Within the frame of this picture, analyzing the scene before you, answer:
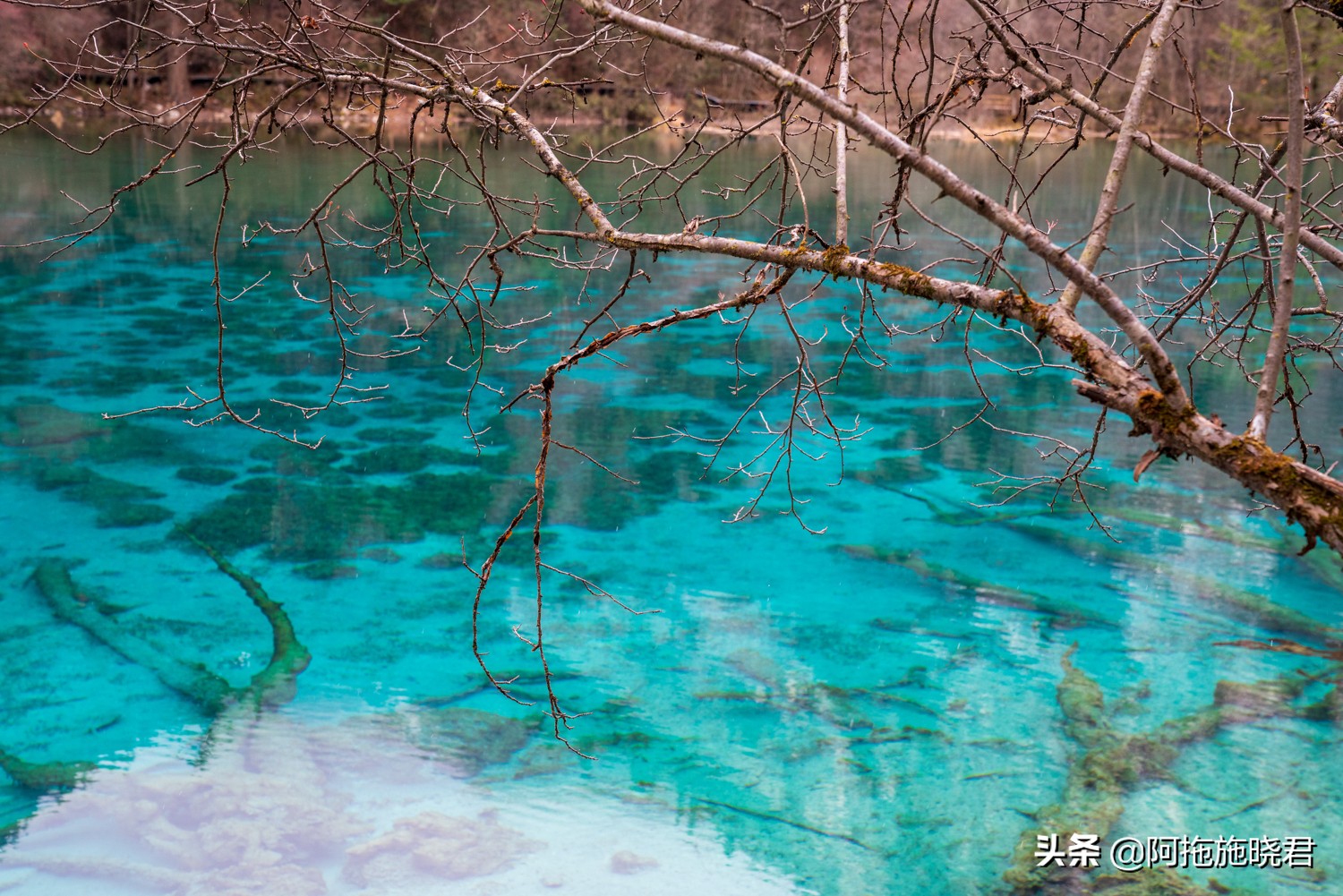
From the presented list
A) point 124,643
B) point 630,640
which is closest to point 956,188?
point 630,640

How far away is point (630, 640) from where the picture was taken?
6641mm

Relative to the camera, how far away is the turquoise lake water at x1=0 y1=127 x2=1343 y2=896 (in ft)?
15.9

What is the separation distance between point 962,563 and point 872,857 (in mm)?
3277

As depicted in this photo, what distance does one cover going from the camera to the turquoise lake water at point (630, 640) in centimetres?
484

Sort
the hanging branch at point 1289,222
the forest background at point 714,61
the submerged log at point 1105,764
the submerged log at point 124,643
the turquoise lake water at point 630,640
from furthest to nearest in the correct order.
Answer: the forest background at point 714,61 → the submerged log at point 124,643 → the turquoise lake water at point 630,640 → the submerged log at point 1105,764 → the hanging branch at point 1289,222

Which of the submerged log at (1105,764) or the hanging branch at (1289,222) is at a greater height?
the hanging branch at (1289,222)

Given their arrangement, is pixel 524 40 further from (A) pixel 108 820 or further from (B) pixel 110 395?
(B) pixel 110 395

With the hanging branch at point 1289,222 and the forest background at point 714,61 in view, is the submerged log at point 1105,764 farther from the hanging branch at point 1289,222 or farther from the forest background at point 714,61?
the forest background at point 714,61

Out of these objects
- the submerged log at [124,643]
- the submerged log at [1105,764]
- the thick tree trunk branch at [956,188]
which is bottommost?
the submerged log at [124,643]

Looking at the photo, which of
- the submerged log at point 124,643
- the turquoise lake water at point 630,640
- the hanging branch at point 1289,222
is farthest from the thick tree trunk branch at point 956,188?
the submerged log at point 124,643

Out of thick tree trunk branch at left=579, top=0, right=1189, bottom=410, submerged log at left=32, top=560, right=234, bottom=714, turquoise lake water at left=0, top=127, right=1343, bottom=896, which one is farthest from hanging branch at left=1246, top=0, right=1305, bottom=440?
submerged log at left=32, top=560, right=234, bottom=714

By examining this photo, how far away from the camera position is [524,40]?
355 cm

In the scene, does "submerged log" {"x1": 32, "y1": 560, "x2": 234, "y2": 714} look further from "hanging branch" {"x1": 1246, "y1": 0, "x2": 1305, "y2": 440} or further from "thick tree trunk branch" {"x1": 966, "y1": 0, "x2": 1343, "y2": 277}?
"hanging branch" {"x1": 1246, "y1": 0, "x2": 1305, "y2": 440}

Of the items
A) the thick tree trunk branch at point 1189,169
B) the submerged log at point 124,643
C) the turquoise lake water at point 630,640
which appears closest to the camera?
the thick tree trunk branch at point 1189,169
